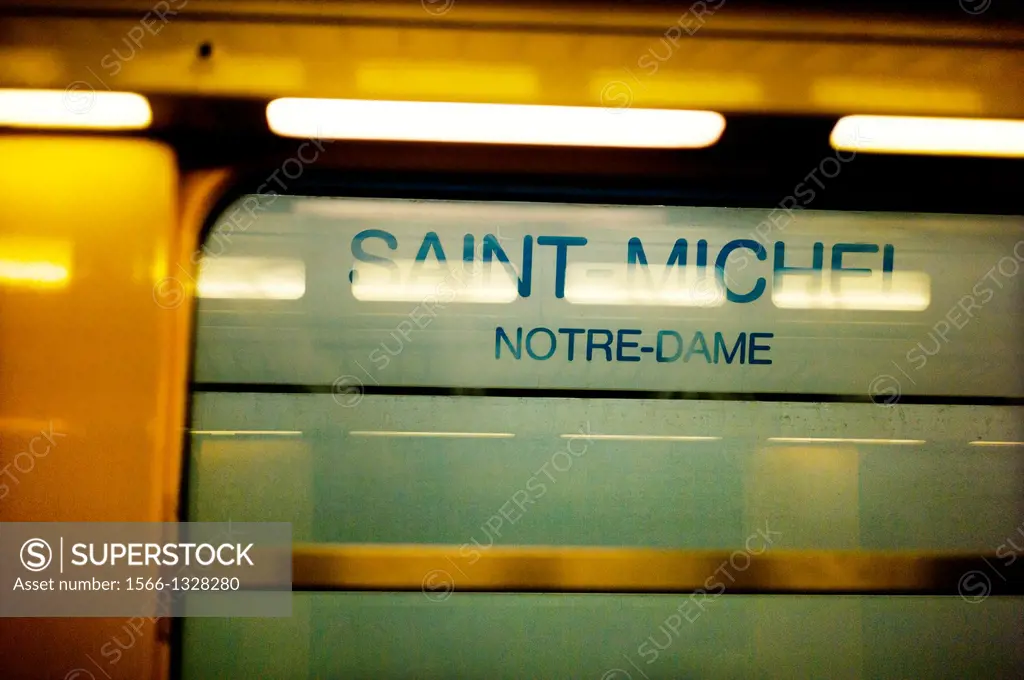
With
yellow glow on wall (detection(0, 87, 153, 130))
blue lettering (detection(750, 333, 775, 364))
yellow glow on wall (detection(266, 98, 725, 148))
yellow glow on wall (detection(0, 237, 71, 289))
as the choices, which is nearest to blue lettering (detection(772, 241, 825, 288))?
blue lettering (detection(750, 333, 775, 364))

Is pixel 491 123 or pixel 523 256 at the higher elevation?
pixel 491 123

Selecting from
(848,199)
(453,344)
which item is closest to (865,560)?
(848,199)

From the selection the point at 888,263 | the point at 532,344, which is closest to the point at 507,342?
the point at 532,344

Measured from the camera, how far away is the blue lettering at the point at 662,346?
77.7 inches

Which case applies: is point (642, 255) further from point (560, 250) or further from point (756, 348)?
point (756, 348)

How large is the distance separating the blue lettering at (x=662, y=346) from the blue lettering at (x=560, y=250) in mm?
315

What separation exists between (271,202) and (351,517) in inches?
36.9

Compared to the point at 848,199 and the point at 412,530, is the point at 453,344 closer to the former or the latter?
the point at 412,530

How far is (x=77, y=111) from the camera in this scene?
5.74 feet

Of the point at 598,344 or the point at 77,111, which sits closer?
the point at 77,111

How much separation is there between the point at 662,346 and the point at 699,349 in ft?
0.37

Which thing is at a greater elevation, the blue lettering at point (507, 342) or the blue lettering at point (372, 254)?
the blue lettering at point (372, 254)

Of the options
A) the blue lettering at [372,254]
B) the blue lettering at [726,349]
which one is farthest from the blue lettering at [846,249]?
the blue lettering at [372,254]

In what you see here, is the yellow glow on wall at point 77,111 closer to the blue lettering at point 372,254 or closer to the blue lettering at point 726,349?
the blue lettering at point 372,254
